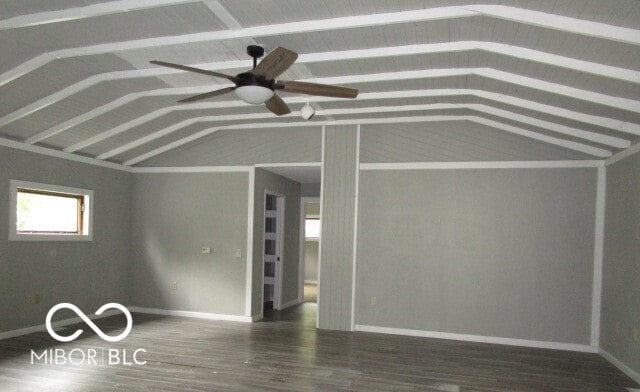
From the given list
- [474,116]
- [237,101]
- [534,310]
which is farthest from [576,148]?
[237,101]

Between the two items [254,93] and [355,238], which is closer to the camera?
[254,93]

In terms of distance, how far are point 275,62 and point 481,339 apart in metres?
4.69

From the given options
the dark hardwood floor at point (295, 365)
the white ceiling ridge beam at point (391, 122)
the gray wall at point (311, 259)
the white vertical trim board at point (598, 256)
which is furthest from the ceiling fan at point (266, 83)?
the gray wall at point (311, 259)

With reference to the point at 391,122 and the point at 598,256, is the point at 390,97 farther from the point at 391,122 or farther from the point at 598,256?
the point at 598,256

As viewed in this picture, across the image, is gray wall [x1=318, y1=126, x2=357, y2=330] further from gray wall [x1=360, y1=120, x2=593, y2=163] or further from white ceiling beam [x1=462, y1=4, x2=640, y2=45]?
white ceiling beam [x1=462, y1=4, x2=640, y2=45]

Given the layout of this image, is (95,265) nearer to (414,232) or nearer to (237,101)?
(237,101)

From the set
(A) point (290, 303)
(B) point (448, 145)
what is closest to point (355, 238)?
(B) point (448, 145)

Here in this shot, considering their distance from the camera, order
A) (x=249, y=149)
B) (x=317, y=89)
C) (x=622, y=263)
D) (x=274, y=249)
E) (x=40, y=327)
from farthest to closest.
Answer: (x=274, y=249)
(x=249, y=149)
(x=40, y=327)
(x=622, y=263)
(x=317, y=89)

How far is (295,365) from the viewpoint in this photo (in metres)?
4.52

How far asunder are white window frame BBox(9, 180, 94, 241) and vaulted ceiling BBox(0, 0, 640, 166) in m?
0.55

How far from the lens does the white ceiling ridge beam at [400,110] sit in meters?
4.67

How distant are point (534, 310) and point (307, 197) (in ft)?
15.0

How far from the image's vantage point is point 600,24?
274cm

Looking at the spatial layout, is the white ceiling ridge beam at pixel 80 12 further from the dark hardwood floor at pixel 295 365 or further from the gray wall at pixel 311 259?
the gray wall at pixel 311 259
